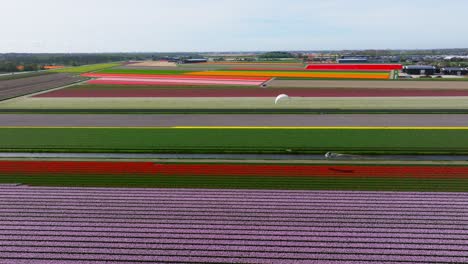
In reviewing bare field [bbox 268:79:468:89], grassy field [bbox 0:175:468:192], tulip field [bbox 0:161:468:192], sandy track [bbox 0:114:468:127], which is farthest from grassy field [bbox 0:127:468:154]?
bare field [bbox 268:79:468:89]

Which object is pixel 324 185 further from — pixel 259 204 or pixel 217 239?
pixel 217 239

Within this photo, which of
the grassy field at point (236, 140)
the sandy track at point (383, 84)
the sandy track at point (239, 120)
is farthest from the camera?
the sandy track at point (383, 84)

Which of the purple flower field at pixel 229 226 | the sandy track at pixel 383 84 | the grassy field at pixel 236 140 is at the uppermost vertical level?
the sandy track at pixel 383 84

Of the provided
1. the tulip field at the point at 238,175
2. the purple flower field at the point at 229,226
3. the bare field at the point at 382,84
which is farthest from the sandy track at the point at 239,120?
the bare field at the point at 382,84

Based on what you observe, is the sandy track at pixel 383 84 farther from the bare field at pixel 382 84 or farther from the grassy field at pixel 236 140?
the grassy field at pixel 236 140

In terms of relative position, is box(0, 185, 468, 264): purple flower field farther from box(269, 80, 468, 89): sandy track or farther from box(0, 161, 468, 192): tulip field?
box(269, 80, 468, 89): sandy track

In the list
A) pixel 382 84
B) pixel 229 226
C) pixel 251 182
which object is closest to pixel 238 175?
pixel 251 182
